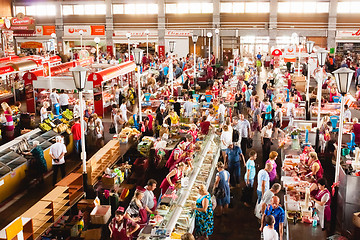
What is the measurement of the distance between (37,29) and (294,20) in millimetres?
22401

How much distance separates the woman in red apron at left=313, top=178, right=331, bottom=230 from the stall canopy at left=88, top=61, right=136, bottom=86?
12.6m

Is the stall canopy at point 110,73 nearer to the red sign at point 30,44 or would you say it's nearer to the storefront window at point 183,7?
the storefront window at point 183,7

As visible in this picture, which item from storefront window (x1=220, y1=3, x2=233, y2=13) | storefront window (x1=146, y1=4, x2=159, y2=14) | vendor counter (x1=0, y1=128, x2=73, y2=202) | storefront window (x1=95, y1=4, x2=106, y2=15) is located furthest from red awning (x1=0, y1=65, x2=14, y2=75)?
storefront window (x1=220, y1=3, x2=233, y2=13)

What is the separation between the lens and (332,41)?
37219 millimetres

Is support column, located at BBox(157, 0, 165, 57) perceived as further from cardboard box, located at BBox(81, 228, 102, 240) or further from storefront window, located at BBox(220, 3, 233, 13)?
cardboard box, located at BBox(81, 228, 102, 240)

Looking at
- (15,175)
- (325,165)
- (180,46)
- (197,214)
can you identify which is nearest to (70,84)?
(15,175)

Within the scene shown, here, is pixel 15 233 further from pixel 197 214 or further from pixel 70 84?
pixel 70 84

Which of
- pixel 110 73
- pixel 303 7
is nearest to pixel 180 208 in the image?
pixel 110 73

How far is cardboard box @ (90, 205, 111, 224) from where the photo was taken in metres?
10.4

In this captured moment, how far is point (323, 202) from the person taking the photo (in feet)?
30.7

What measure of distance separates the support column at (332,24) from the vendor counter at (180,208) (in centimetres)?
2852

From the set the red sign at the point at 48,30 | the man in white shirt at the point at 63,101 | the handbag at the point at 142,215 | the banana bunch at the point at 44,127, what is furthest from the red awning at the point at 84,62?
the handbag at the point at 142,215

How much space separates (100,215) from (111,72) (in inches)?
479

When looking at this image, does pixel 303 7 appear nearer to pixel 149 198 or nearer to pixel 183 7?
pixel 183 7
